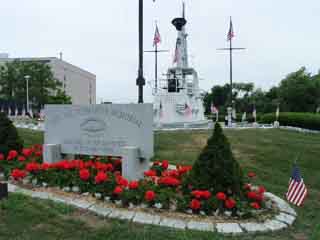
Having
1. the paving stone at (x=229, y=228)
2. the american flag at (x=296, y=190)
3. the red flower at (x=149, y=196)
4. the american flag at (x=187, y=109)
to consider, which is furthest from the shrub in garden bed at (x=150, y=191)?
the american flag at (x=187, y=109)

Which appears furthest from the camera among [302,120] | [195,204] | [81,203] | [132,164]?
[302,120]

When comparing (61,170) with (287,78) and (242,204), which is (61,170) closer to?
(242,204)

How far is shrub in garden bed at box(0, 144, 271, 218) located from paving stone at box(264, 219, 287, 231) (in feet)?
0.76

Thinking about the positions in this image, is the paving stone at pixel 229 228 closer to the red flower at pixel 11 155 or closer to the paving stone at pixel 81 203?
the paving stone at pixel 81 203

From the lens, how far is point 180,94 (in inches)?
973

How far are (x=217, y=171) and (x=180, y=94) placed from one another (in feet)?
68.5

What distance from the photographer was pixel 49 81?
45250 millimetres

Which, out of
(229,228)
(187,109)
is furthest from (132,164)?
(187,109)

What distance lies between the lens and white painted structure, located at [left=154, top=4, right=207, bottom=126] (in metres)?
24.6

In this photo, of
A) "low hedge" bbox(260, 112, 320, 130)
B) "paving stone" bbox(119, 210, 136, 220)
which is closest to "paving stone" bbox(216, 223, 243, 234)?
"paving stone" bbox(119, 210, 136, 220)

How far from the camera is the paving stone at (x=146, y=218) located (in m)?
3.53

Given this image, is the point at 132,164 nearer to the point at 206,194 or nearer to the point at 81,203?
the point at 81,203

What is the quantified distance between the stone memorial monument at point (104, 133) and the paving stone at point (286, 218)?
2415mm

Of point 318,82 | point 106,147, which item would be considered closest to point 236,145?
point 106,147
